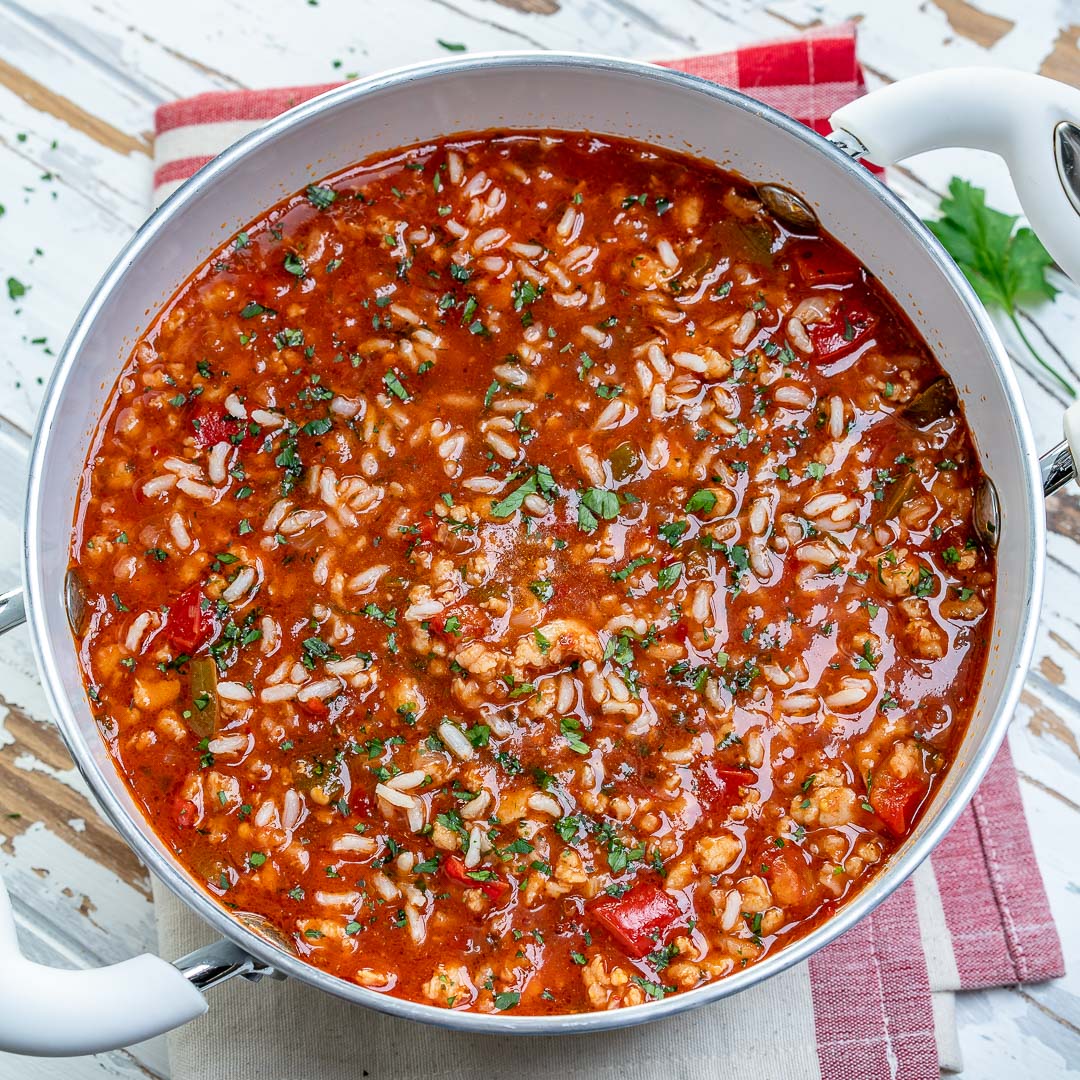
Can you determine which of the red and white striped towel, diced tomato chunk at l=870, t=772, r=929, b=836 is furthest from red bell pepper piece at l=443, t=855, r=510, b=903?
diced tomato chunk at l=870, t=772, r=929, b=836

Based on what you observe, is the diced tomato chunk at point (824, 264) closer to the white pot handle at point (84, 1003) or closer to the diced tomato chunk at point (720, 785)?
the diced tomato chunk at point (720, 785)

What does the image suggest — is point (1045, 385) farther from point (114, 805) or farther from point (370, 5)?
point (114, 805)

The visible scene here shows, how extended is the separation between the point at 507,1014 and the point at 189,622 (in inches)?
51.9

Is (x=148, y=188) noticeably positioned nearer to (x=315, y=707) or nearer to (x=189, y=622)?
Result: (x=189, y=622)

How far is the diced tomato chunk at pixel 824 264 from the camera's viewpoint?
3053mm

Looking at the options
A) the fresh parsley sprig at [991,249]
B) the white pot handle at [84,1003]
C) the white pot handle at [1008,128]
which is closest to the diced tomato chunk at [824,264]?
the white pot handle at [1008,128]

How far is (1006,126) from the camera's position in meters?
2.73

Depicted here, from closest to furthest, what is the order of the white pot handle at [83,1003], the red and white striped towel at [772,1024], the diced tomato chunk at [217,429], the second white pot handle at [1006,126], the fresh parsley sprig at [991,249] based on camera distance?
the white pot handle at [83,1003], the second white pot handle at [1006,126], the diced tomato chunk at [217,429], the red and white striped towel at [772,1024], the fresh parsley sprig at [991,249]

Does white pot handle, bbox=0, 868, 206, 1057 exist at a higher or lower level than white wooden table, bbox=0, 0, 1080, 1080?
lower

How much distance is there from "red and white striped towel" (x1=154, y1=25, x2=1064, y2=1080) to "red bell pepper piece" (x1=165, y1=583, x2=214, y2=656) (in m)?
0.91

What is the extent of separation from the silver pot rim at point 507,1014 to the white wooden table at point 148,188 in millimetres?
777

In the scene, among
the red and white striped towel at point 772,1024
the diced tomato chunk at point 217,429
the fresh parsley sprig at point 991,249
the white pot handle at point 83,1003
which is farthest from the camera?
the fresh parsley sprig at point 991,249

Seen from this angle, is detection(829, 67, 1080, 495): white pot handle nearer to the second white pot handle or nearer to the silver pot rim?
the second white pot handle

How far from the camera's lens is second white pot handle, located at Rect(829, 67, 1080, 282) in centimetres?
268
